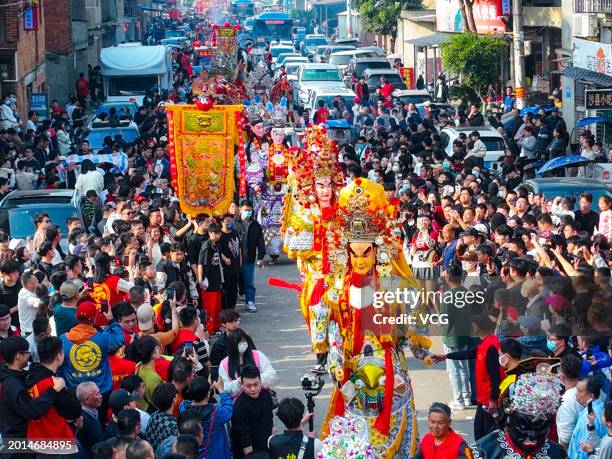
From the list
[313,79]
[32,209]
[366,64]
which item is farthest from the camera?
[366,64]

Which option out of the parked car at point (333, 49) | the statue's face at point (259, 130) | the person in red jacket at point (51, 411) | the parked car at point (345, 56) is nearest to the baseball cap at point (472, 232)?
the person in red jacket at point (51, 411)

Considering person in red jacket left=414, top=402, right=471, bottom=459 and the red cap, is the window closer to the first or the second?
the red cap

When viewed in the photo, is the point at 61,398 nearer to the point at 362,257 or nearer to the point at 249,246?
the point at 362,257

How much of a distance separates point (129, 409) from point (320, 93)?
1106 inches

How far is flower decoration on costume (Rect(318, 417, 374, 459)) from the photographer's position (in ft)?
27.3

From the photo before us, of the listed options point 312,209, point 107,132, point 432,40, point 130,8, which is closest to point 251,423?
point 312,209

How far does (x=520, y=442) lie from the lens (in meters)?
8.59

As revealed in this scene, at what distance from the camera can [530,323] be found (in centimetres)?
1106

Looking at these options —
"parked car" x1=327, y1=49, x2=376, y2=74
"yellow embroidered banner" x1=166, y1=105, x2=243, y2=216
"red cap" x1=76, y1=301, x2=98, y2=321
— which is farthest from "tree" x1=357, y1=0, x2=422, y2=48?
"red cap" x1=76, y1=301, x2=98, y2=321

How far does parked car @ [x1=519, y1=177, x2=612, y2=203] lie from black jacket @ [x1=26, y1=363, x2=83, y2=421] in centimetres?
1093

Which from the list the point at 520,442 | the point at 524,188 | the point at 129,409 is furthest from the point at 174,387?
the point at 524,188

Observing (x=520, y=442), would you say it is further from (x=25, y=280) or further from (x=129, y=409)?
(x=25, y=280)

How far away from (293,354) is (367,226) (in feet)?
15.1

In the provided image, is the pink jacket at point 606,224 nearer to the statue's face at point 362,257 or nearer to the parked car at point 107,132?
the statue's face at point 362,257
